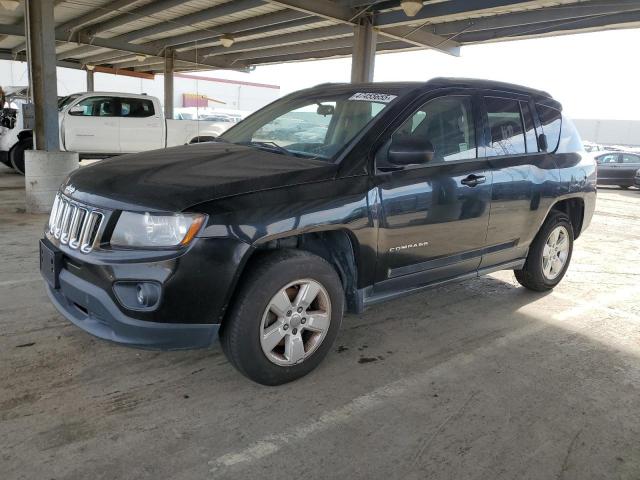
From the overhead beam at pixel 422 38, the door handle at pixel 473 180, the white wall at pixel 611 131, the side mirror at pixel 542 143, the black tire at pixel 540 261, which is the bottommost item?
the black tire at pixel 540 261

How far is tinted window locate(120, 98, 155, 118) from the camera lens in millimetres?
12883

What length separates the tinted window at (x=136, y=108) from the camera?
1288cm

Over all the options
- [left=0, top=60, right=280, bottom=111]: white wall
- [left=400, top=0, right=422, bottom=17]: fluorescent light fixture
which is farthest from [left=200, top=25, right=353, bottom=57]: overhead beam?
[left=0, top=60, right=280, bottom=111]: white wall

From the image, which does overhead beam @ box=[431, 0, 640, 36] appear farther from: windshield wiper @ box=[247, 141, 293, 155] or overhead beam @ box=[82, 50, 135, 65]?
overhead beam @ box=[82, 50, 135, 65]

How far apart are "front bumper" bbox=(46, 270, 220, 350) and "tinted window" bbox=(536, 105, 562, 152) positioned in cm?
346

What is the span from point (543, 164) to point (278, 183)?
2.68 metres

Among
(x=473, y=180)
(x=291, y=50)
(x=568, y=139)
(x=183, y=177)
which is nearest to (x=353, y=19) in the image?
(x=291, y=50)

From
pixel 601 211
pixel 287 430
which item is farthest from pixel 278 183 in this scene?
pixel 601 211

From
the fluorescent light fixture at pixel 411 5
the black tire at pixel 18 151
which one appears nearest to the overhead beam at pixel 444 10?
the fluorescent light fixture at pixel 411 5

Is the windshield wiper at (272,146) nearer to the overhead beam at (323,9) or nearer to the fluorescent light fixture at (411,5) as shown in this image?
the fluorescent light fixture at (411,5)

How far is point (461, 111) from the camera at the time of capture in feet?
12.7

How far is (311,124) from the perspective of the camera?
3.92 meters

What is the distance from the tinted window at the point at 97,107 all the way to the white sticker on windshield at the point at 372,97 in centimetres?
1043

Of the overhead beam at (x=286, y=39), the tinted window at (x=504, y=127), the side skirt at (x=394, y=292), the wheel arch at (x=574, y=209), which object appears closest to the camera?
the side skirt at (x=394, y=292)
